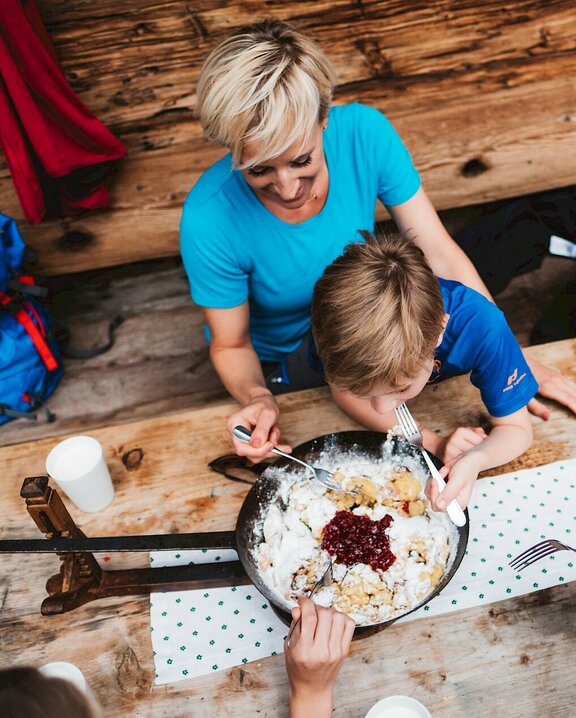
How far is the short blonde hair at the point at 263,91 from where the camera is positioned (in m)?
1.26

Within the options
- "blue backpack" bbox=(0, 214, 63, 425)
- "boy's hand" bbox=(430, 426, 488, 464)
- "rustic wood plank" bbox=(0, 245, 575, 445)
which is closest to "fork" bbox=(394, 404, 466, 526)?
"boy's hand" bbox=(430, 426, 488, 464)

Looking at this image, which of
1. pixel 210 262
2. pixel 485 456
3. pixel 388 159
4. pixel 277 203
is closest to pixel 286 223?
pixel 277 203

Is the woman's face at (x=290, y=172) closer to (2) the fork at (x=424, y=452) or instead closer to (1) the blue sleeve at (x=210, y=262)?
(1) the blue sleeve at (x=210, y=262)

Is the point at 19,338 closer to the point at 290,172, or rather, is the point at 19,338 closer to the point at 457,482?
the point at 290,172

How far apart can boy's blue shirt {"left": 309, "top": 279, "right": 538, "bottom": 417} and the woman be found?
0.13 m

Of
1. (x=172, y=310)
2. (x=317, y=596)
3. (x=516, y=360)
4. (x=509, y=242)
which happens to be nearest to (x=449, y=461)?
(x=516, y=360)

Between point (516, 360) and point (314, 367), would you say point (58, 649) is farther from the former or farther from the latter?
point (516, 360)

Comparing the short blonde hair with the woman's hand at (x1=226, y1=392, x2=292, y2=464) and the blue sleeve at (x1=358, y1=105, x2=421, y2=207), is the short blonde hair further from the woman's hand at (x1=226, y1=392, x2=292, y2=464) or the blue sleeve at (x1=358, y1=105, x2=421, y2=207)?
the woman's hand at (x1=226, y1=392, x2=292, y2=464)

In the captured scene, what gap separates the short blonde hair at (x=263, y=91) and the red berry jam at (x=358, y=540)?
0.79 metres

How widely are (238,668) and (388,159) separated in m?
1.30

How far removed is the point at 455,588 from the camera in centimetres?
122

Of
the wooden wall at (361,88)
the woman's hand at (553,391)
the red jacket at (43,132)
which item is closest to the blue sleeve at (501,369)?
the woman's hand at (553,391)

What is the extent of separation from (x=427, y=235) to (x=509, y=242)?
731mm

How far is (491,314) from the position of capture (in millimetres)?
1419
